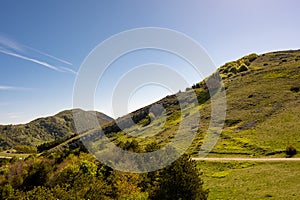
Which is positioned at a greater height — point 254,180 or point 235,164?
point 235,164

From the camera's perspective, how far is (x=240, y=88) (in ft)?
334

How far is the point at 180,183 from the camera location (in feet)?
86.8

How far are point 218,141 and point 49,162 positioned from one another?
161 ft

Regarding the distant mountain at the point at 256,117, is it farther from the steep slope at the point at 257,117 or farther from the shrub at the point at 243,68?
the shrub at the point at 243,68

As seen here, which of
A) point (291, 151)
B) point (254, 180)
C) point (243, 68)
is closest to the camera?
point (254, 180)

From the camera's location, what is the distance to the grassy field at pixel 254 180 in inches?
1176

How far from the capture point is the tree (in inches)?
1036

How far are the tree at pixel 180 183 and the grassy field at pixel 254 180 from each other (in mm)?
6929

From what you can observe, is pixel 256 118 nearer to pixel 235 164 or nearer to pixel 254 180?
pixel 235 164

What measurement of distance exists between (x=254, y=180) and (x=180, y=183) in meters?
13.1

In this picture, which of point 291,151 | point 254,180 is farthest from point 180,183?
point 291,151

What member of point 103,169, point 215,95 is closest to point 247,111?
point 215,95

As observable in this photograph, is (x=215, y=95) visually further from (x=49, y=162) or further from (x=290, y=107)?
(x=49, y=162)

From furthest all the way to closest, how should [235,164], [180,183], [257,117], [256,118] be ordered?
[257,117]
[256,118]
[235,164]
[180,183]
